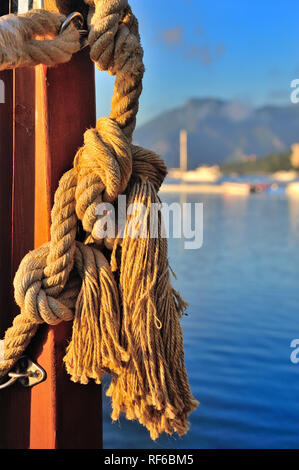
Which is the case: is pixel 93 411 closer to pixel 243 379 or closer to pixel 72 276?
pixel 72 276

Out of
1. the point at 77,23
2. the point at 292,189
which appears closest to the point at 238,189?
the point at 292,189

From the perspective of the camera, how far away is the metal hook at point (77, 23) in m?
1.15

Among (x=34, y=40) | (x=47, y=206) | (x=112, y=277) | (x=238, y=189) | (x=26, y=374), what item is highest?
(x=238, y=189)

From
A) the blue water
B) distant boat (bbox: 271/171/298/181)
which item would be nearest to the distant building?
distant boat (bbox: 271/171/298/181)

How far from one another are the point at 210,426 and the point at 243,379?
927mm

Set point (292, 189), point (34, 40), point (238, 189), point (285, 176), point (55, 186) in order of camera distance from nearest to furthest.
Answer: point (34, 40)
point (55, 186)
point (292, 189)
point (238, 189)
point (285, 176)

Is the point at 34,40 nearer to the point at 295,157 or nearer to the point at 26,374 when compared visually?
the point at 26,374

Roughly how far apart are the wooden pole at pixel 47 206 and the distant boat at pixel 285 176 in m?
38.7

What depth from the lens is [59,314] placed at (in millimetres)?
Result: 1127

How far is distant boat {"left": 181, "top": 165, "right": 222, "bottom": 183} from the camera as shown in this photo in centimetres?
4210

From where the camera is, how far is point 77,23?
46.9 inches

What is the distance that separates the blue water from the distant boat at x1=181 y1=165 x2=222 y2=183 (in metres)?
31.6

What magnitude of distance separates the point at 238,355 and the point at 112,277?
3881mm
